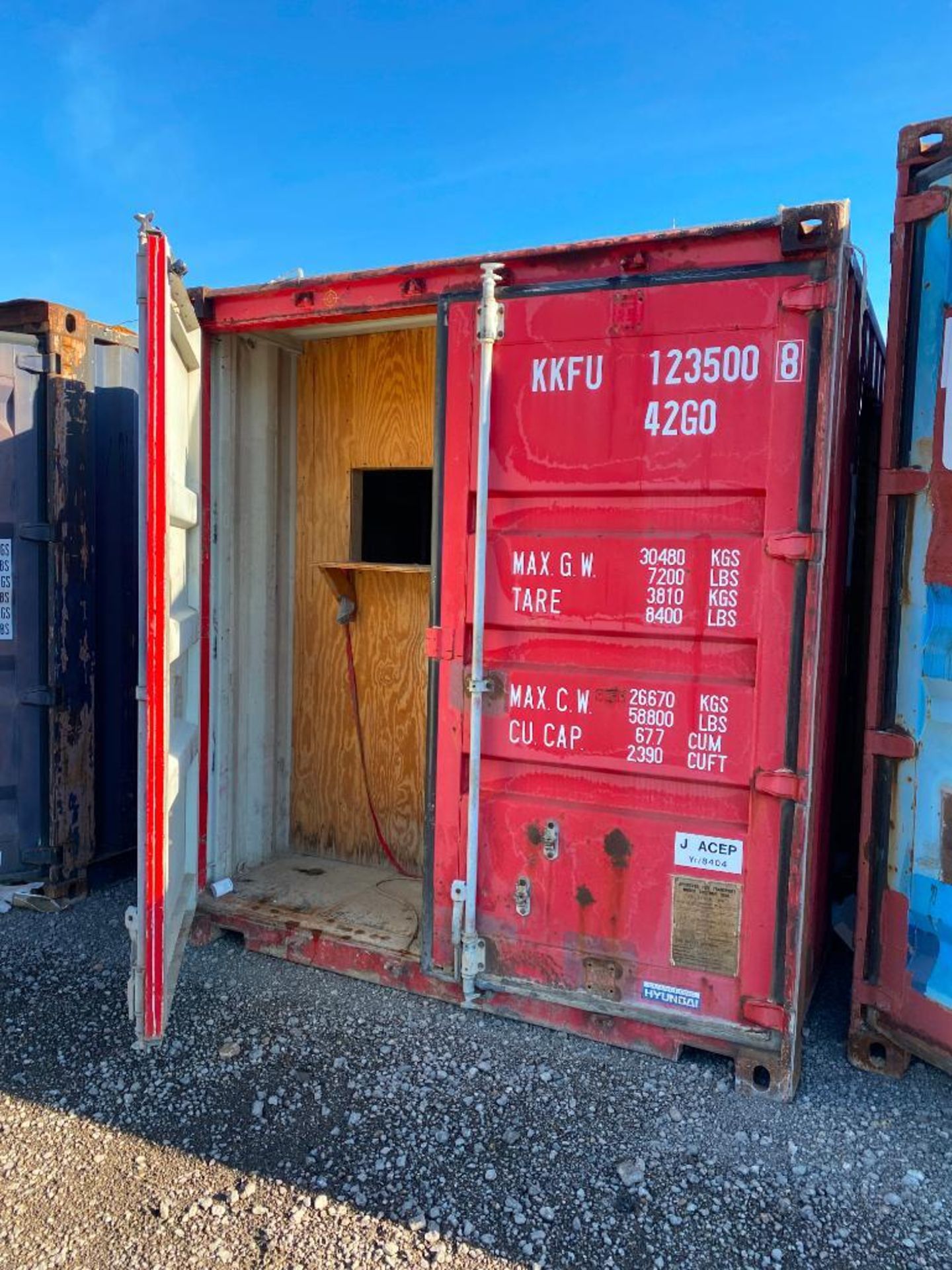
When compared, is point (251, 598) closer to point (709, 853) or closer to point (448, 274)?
point (448, 274)

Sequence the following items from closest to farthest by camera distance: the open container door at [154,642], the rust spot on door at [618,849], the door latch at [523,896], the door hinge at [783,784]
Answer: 1. the open container door at [154,642]
2. the door hinge at [783,784]
3. the rust spot on door at [618,849]
4. the door latch at [523,896]

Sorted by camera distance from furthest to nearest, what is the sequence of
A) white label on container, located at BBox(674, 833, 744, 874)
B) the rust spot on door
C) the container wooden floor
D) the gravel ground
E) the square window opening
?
the square window opening < the container wooden floor < the rust spot on door < white label on container, located at BBox(674, 833, 744, 874) < the gravel ground

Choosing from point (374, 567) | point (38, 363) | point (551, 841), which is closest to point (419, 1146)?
point (551, 841)

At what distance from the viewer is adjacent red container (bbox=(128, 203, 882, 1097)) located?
9.08 ft

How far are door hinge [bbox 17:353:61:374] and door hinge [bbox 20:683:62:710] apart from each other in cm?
145

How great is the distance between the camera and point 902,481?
9.43ft

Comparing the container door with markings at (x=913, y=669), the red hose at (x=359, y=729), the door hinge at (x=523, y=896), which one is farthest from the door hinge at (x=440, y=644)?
the container door with markings at (x=913, y=669)

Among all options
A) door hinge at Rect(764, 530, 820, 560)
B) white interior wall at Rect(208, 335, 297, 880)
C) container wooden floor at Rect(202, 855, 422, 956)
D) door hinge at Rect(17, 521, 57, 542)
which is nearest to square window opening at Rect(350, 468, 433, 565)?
white interior wall at Rect(208, 335, 297, 880)

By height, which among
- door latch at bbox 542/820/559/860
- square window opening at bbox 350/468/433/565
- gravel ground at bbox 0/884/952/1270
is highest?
square window opening at bbox 350/468/433/565

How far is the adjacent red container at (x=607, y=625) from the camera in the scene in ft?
9.08

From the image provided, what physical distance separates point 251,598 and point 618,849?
217cm

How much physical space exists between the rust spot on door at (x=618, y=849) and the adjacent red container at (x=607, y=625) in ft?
0.06

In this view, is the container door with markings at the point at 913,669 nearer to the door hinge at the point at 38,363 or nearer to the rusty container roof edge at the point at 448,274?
the rusty container roof edge at the point at 448,274

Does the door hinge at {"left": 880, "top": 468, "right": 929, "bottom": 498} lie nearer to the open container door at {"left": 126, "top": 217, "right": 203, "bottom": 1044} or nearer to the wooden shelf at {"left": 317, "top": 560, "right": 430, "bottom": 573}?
the wooden shelf at {"left": 317, "top": 560, "right": 430, "bottom": 573}
